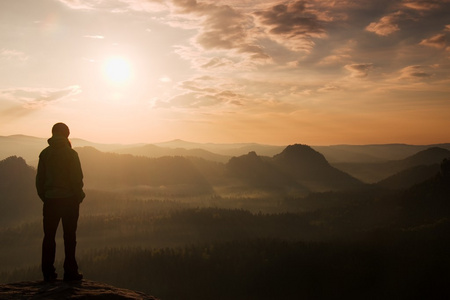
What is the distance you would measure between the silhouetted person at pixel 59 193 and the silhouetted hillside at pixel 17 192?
6013 inches

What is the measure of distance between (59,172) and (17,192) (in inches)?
6748

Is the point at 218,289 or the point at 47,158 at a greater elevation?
the point at 47,158

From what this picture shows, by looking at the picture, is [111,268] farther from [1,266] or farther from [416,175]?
[416,175]

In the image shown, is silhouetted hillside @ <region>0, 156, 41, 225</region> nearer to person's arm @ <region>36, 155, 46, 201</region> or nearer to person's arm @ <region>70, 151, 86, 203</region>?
person's arm @ <region>36, 155, 46, 201</region>

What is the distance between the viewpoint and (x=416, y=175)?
7844 inches

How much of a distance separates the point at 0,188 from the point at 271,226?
12421 centimetres

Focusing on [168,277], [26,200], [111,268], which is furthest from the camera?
[26,200]

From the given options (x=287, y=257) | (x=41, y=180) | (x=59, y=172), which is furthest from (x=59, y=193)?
(x=287, y=257)

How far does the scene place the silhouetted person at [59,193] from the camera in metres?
14.2

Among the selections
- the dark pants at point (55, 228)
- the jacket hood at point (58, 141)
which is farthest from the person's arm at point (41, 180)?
the jacket hood at point (58, 141)

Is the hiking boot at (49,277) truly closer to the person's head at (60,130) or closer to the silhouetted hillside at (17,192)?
the person's head at (60,130)

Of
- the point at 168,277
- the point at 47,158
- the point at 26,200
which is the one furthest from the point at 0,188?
the point at 47,158

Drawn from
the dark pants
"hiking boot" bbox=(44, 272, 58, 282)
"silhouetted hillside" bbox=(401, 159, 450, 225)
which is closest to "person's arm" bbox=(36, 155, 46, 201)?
the dark pants

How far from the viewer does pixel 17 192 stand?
528 ft
